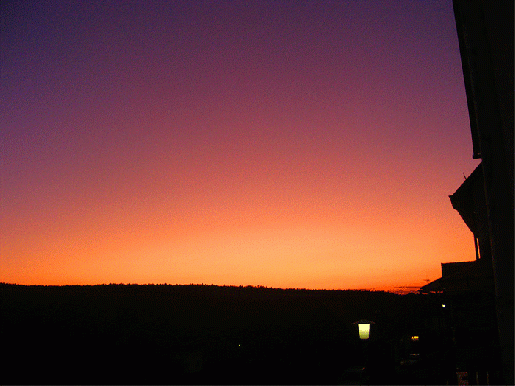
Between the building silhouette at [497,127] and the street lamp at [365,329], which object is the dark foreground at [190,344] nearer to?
the street lamp at [365,329]

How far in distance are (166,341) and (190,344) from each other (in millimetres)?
1356

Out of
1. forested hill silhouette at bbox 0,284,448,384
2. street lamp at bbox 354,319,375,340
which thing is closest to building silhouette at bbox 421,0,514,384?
Result: forested hill silhouette at bbox 0,284,448,384

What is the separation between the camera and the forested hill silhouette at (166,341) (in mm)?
17203

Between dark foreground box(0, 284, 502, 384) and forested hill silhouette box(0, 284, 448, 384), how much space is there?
0.17 feet

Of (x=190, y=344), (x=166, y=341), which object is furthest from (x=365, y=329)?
(x=166, y=341)

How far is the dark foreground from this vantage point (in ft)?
52.0

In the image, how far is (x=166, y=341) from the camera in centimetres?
2183

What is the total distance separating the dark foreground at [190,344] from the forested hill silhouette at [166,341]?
0.17 feet

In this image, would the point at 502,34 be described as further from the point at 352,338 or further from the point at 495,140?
the point at 352,338

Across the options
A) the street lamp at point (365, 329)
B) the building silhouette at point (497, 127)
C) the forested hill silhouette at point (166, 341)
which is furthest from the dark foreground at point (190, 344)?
the building silhouette at point (497, 127)

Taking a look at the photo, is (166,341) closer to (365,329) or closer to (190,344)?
(190,344)

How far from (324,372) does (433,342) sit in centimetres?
732

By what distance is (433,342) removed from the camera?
18.5 metres

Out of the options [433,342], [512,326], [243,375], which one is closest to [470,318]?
[433,342]
